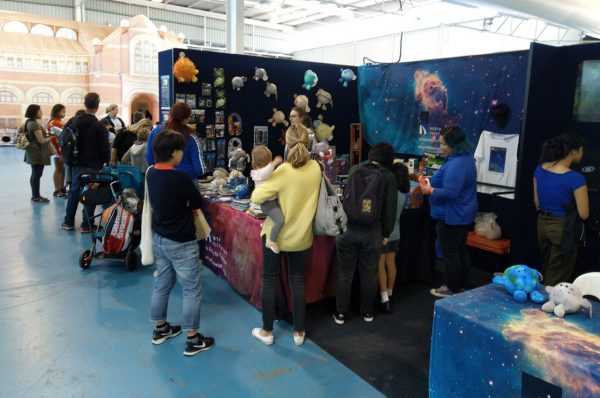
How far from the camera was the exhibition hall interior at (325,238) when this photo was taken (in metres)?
1.99

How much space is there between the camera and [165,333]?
280 cm

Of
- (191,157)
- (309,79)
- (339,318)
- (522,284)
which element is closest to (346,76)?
(309,79)

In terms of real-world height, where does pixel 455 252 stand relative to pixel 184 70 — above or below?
below

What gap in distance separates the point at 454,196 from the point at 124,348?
2429 mm

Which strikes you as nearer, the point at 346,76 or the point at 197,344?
the point at 197,344

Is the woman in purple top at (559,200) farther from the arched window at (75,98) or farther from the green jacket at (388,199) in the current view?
the arched window at (75,98)

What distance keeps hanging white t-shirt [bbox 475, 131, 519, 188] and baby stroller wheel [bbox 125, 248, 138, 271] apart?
11.9ft

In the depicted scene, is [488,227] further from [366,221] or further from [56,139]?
[56,139]

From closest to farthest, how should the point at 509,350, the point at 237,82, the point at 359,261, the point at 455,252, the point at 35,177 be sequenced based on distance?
the point at 509,350 < the point at 359,261 < the point at 455,252 < the point at 237,82 < the point at 35,177

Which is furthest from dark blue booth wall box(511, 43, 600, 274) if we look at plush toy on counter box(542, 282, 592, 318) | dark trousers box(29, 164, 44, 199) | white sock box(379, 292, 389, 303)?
dark trousers box(29, 164, 44, 199)

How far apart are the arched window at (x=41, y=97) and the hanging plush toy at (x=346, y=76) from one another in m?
12.1

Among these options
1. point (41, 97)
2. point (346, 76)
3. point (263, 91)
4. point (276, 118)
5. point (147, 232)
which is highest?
point (41, 97)

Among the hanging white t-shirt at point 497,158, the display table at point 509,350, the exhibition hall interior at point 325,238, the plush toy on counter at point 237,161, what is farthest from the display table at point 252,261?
the hanging white t-shirt at point 497,158

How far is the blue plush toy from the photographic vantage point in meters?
1.81
